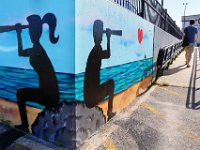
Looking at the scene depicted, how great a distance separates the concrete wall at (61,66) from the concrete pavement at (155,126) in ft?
0.78

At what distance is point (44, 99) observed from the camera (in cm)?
281

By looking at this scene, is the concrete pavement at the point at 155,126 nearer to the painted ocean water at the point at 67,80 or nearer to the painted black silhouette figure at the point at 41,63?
the painted ocean water at the point at 67,80

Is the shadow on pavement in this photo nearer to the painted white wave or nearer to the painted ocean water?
the painted ocean water

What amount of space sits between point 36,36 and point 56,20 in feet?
1.32

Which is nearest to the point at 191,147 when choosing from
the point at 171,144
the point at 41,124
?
the point at 171,144

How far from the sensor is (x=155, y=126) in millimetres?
3531

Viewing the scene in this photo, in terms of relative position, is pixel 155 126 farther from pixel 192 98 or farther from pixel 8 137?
pixel 8 137

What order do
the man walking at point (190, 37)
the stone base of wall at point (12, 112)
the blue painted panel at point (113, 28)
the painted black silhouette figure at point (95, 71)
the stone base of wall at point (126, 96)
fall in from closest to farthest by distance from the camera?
the blue painted panel at point (113, 28), the painted black silhouette figure at point (95, 71), the stone base of wall at point (12, 112), the stone base of wall at point (126, 96), the man walking at point (190, 37)

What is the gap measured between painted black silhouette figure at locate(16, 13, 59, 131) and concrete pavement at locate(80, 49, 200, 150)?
802 millimetres

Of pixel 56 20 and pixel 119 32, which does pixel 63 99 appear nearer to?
pixel 56 20

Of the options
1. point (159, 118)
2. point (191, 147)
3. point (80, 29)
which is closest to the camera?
point (80, 29)

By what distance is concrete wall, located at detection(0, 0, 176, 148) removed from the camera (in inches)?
98.3

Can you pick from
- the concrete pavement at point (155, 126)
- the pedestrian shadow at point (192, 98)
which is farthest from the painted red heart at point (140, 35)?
the pedestrian shadow at point (192, 98)

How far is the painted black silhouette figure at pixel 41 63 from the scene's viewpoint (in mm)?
2590
